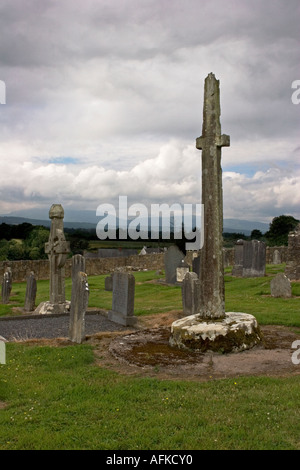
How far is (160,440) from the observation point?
4.30 m

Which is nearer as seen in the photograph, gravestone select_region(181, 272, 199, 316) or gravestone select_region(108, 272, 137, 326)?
gravestone select_region(108, 272, 137, 326)

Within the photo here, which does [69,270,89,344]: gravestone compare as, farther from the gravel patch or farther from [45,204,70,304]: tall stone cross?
[45,204,70,304]: tall stone cross

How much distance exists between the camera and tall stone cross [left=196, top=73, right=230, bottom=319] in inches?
317

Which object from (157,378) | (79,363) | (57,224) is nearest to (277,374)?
(157,378)

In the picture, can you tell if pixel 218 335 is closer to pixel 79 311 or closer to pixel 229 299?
pixel 79 311

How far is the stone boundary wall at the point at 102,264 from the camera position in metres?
26.8

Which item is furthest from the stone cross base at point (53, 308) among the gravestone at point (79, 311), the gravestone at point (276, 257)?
the gravestone at point (276, 257)

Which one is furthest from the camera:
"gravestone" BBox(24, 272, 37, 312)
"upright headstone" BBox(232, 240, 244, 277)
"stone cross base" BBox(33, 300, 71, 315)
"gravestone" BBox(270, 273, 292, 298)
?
"upright headstone" BBox(232, 240, 244, 277)

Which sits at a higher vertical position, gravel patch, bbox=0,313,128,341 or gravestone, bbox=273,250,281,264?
gravestone, bbox=273,250,281,264

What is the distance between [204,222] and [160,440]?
4.56 metres

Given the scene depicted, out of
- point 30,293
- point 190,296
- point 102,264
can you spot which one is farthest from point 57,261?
point 102,264

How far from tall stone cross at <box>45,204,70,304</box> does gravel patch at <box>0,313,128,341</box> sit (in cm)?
103

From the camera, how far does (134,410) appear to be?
5.09 m

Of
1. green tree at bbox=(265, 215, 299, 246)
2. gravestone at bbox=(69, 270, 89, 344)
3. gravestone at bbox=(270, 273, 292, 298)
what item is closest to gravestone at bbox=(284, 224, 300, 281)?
gravestone at bbox=(270, 273, 292, 298)
